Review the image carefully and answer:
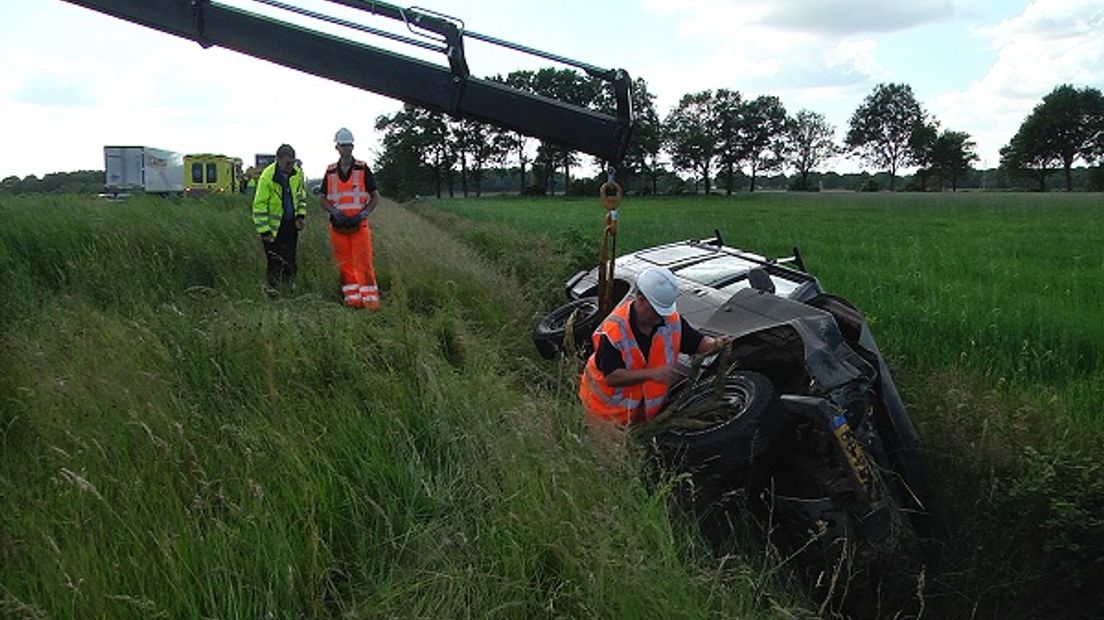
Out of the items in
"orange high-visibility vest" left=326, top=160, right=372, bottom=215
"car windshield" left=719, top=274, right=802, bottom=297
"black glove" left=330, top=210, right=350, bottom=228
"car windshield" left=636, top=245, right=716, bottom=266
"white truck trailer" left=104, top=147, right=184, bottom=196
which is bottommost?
"car windshield" left=719, top=274, right=802, bottom=297

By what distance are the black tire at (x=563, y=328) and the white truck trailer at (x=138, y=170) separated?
1430 inches

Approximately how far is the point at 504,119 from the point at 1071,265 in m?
7.85

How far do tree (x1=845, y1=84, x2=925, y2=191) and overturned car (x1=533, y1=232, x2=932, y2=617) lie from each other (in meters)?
87.9

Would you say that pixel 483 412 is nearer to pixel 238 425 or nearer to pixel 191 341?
pixel 238 425

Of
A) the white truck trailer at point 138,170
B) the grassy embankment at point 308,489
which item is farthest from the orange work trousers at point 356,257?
the white truck trailer at point 138,170

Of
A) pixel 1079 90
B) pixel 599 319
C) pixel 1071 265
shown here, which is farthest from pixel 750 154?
pixel 599 319

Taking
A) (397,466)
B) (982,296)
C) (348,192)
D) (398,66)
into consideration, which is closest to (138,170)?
(348,192)

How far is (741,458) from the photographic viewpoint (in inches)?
148

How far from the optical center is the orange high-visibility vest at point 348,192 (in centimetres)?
759

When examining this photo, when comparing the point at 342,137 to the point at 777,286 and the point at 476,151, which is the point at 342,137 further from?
the point at 476,151

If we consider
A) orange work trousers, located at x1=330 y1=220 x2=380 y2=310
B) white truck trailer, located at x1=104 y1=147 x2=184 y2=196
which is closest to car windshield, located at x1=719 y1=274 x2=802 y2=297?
orange work trousers, located at x1=330 y1=220 x2=380 y2=310

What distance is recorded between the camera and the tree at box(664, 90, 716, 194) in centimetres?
8012

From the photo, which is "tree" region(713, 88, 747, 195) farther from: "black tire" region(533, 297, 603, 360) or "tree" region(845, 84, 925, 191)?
"black tire" region(533, 297, 603, 360)

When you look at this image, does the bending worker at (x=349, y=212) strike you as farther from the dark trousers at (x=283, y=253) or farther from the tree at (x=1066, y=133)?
the tree at (x=1066, y=133)
